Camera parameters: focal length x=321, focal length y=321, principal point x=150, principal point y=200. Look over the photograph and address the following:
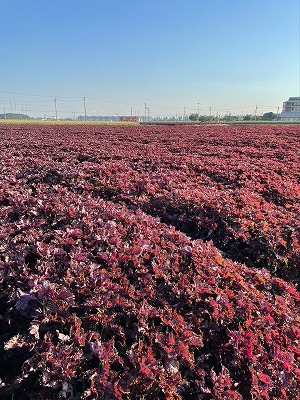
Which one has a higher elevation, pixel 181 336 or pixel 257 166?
pixel 257 166

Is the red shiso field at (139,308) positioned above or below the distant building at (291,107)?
below

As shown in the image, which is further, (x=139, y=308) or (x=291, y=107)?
(x=291, y=107)

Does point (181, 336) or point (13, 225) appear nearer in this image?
point (181, 336)

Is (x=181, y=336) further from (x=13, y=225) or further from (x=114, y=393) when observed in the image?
(x=13, y=225)

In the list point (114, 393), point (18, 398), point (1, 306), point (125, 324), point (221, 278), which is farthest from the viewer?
point (221, 278)

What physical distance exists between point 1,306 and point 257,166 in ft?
18.6

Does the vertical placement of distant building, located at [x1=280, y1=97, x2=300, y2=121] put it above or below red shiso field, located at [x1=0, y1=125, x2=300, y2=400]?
above

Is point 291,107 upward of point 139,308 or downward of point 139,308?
upward

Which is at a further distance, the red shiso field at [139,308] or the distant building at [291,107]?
the distant building at [291,107]

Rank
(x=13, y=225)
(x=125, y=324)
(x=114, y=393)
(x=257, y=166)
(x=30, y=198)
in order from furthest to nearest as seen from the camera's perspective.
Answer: (x=257, y=166) < (x=30, y=198) < (x=13, y=225) < (x=125, y=324) < (x=114, y=393)

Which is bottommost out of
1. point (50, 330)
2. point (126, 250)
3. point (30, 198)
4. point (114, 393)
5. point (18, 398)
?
point (18, 398)

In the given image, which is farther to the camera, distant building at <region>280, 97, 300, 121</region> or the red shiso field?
distant building at <region>280, 97, 300, 121</region>

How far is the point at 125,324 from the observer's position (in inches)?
80.3

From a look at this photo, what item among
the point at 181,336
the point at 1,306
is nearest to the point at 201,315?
the point at 181,336
